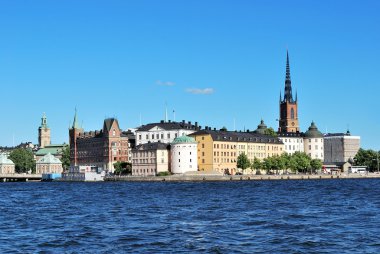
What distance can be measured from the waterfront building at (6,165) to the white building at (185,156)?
5981cm

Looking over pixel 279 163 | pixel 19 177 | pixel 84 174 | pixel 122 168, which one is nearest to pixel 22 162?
pixel 19 177

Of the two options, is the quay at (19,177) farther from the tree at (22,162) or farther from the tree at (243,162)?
the tree at (243,162)

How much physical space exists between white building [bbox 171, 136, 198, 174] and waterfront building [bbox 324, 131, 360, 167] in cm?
7288

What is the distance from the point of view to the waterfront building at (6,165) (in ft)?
535

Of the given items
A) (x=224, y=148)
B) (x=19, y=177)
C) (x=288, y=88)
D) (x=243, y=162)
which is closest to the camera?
(x=243, y=162)

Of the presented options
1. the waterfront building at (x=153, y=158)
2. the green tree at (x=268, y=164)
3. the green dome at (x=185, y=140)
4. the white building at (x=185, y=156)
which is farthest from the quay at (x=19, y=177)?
the green tree at (x=268, y=164)

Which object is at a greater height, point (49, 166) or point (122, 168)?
point (49, 166)

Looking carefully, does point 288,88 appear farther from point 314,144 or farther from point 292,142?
point 292,142

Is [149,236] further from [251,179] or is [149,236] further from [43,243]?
[251,179]

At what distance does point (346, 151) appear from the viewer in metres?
183

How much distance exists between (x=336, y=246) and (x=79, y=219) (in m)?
14.6

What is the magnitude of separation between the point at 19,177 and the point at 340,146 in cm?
8589

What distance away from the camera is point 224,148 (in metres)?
125

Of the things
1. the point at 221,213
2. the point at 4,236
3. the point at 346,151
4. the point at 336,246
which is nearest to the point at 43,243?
the point at 4,236
